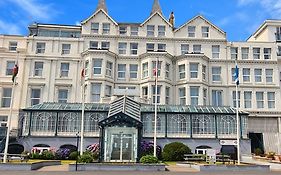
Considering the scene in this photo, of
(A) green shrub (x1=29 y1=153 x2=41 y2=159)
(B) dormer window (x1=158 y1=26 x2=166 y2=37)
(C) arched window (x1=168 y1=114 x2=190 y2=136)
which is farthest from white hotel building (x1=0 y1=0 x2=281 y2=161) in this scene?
(A) green shrub (x1=29 y1=153 x2=41 y2=159)

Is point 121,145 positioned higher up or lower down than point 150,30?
lower down

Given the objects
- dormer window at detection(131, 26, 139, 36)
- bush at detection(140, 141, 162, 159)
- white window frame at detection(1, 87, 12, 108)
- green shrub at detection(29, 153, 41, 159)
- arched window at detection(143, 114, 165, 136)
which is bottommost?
green shrub at detection(29, 153, 41, 159)

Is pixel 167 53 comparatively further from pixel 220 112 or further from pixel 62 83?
pixel 62 83

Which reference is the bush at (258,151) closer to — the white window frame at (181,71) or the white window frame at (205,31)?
the white window frame at (181,71)

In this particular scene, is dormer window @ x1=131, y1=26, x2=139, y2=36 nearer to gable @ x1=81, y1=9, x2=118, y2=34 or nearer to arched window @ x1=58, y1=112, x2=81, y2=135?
gable @ x1=81, y1=9, x2=118, y2=34

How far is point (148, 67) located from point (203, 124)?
12.3 metres

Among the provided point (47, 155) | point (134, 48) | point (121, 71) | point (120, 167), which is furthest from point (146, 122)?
point (134, 48)

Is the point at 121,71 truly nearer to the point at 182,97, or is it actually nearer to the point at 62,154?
the point at 182,97

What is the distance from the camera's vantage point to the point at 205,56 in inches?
1747

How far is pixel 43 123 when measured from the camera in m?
35.2

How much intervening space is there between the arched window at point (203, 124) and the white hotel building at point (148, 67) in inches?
174

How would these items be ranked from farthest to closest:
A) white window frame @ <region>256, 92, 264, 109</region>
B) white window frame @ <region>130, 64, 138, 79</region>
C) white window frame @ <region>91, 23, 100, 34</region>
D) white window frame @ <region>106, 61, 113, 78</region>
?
white window frame @ <region>91, 23, 100, 34</region> < white window frame @ <region>130, 64, 138, 79</region> < white window frame @ <region>256, 92, 264, 109</region> < white window frame @ <region>106, 61, 113, 78</region>

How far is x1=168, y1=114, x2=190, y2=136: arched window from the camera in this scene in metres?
35.7

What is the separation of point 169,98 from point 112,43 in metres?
12.2
